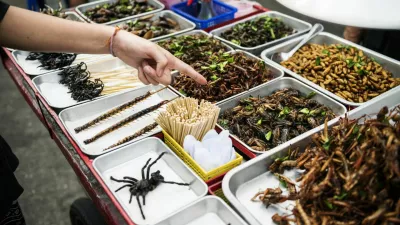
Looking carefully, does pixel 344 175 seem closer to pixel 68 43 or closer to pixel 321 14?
pixel 321 14

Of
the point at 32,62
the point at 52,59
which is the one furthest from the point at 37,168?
the point at 52,59

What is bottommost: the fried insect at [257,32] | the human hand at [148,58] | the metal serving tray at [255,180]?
the metal serving tray at [255,180]

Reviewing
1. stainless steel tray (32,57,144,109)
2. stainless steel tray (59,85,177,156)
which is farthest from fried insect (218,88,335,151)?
stainless steel tray (32,57,144,109)

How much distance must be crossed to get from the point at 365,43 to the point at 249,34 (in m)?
1.34

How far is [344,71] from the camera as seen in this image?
97.9 inches

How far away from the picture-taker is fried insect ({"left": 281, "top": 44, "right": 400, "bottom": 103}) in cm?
238

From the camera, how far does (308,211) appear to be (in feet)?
4.78

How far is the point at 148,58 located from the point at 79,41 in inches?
14.0

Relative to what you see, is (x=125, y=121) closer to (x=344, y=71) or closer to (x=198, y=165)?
(x=198, y=165)

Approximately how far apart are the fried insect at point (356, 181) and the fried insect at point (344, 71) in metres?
0.83

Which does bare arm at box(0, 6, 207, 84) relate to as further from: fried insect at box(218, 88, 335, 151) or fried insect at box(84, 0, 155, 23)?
fried insect at box(84, 0, 155, 23)

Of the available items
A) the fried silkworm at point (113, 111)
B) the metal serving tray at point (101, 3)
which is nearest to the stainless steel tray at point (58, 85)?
the fried silkworm at point (113, 111)

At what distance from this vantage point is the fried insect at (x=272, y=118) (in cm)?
201

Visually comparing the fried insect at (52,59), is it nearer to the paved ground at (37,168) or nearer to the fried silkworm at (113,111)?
the fried silkworm at (113,111)
